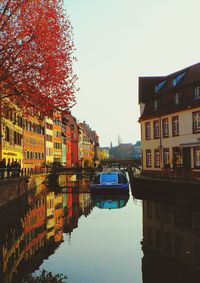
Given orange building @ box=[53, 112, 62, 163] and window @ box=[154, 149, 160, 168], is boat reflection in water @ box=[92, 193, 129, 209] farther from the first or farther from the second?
orange building @ box=[53, 112, 62, 163]

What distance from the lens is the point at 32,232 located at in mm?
20031

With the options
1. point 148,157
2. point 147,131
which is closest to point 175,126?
point 147,131

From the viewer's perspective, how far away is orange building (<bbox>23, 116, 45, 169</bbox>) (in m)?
66.7

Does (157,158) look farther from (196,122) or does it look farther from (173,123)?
(196,122)

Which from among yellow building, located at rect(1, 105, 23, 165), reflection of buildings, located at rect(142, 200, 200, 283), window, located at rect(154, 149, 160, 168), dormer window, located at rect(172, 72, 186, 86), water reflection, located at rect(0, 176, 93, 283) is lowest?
water reflection, located at rect(0, 176, 93, 283)

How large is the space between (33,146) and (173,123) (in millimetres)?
35859

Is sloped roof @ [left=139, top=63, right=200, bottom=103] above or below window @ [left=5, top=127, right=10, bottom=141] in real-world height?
above

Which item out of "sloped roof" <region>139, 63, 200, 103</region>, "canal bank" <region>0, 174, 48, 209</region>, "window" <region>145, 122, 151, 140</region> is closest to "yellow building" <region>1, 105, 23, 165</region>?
"canal bank" <region>0, 174, 48, 209</region>

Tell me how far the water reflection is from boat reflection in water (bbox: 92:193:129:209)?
4.20 ft

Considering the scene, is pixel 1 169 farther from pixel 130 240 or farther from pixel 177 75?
pixel 177 75

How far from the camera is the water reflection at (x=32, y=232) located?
13.9m

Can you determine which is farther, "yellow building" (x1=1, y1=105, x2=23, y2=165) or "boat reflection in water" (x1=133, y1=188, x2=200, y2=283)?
"yellow building" (x1=1, y1=105, x2=23, y2=165)

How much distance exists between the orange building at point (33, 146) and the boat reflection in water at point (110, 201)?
25.2m

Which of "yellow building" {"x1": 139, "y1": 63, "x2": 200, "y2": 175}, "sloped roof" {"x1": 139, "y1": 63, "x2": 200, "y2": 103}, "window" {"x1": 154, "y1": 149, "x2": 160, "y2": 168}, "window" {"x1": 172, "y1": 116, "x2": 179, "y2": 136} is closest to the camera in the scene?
"yellow building" {"x1": 139, "y1": 63, "x2": 200, "y2": 175}
